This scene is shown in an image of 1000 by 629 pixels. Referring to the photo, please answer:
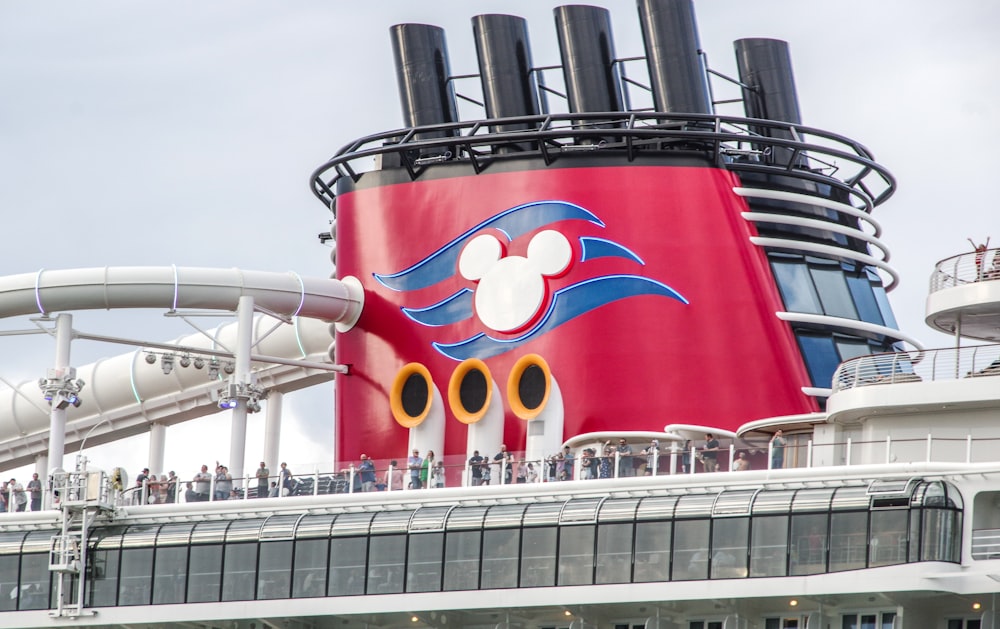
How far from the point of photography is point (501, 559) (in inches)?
1615

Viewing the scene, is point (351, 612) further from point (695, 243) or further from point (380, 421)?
point (695, 243)

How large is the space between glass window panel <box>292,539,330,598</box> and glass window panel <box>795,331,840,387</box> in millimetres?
10341

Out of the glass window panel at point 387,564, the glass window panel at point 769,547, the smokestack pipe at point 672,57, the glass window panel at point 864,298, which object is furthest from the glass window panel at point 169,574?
the glass window panel at point 864,298

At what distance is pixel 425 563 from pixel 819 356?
9.24m

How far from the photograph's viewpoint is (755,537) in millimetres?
38719

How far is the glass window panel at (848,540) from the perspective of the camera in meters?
37.6

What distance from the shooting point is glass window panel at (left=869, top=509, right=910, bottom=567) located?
3728 cm

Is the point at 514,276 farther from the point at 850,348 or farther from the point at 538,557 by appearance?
the point at 538,557

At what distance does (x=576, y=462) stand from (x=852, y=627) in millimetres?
6401

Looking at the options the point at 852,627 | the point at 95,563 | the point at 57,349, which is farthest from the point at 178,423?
the point at 852,627

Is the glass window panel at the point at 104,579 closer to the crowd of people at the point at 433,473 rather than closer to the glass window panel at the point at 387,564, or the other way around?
the crowd of people at the point at 433,473

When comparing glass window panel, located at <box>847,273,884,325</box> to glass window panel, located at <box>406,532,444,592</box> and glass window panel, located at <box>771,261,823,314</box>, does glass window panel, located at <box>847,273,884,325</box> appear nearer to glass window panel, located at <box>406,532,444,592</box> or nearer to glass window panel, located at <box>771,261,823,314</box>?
glass window panel, located at <box>771,261,823,314</box>

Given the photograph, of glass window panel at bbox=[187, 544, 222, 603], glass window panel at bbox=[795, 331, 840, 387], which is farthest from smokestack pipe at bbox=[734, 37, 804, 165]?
glass window panel at bbox=[187, 544, 222, 603]

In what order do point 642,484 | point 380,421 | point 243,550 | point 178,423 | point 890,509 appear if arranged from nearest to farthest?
point 890,509 → point 642,484 → point 243,550 → point 380,421 → point 178,423
